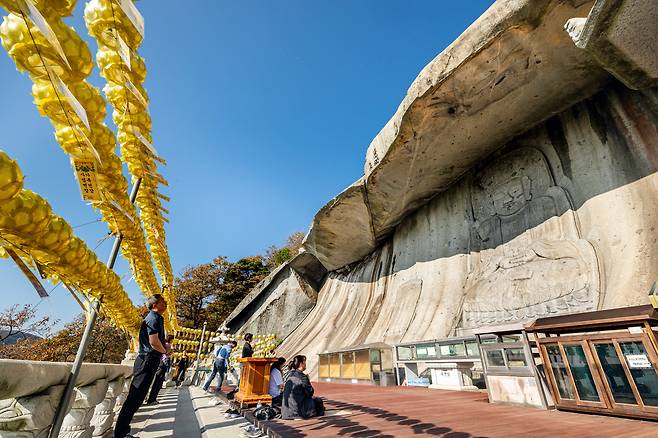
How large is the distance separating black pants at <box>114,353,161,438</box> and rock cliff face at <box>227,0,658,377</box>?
9033 millimetres

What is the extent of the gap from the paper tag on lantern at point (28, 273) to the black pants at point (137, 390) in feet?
5.75

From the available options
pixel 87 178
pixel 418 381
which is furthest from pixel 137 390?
pixel 418 381

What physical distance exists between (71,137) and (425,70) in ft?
30.1

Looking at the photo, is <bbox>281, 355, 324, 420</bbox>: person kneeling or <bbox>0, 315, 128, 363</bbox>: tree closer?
<bbox>281, 355, 324, 420</bbox>: person kneeling

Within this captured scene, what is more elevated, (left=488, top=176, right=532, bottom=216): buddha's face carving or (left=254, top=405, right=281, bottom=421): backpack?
(left=488, top=176, right=532, bottom=216): buddha's face carving

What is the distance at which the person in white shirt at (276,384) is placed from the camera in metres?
5.17

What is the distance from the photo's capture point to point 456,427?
349 centimetres

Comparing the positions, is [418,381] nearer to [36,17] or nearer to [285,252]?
[36,17]

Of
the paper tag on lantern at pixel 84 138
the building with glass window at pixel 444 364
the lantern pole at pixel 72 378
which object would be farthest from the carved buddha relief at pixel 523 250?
the paper tag on lantern at pixel 84 138

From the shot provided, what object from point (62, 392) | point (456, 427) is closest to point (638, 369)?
point (456, 427)

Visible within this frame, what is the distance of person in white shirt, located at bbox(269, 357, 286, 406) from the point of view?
517cm

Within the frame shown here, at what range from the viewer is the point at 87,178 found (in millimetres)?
2881

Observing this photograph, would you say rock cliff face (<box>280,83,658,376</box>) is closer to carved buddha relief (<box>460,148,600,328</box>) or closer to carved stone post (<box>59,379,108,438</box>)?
carved buddha relief (<box>460,148,600,328</box>)

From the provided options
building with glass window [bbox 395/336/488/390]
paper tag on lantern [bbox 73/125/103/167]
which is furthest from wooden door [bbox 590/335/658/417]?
paper tag on lantern [bbox 73/125/103/167]
